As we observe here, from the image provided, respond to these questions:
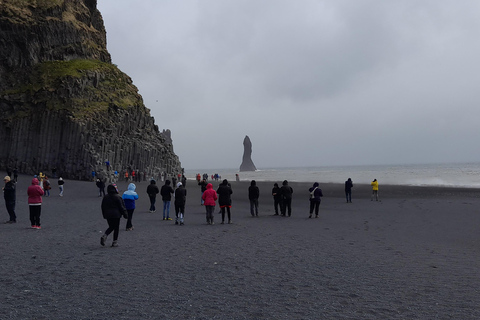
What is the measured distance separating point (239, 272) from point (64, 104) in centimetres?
4848

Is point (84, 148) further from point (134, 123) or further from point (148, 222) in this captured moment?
point (148, 222)

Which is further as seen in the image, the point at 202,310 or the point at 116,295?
the point at 116,295

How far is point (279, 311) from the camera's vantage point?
20.3 ft

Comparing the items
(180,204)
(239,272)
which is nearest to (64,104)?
(180,204)

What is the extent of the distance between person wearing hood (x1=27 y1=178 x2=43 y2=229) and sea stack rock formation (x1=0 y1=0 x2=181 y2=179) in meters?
32.0

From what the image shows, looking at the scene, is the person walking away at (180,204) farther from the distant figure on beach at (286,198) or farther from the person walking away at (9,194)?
the person walking away at (9,194)

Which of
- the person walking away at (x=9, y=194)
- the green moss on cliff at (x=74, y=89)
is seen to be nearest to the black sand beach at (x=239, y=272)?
the person walking away at (x=9, y=194)

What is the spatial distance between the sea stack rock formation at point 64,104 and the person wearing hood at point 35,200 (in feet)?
105

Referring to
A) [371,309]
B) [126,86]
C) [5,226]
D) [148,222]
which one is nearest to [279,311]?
[371,309]

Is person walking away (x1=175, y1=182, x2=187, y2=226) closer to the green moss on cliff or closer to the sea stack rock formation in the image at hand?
the sea stack rock formation

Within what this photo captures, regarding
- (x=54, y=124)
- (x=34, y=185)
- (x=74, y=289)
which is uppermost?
(x=54, y=124)

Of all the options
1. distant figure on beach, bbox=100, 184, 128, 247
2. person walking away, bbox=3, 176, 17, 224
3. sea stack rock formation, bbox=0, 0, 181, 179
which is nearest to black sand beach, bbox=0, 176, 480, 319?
person walking away, bbox=3, 176, 17, 224

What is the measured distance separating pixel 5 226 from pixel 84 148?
33.4m

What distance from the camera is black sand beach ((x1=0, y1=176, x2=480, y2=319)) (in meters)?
6.28
